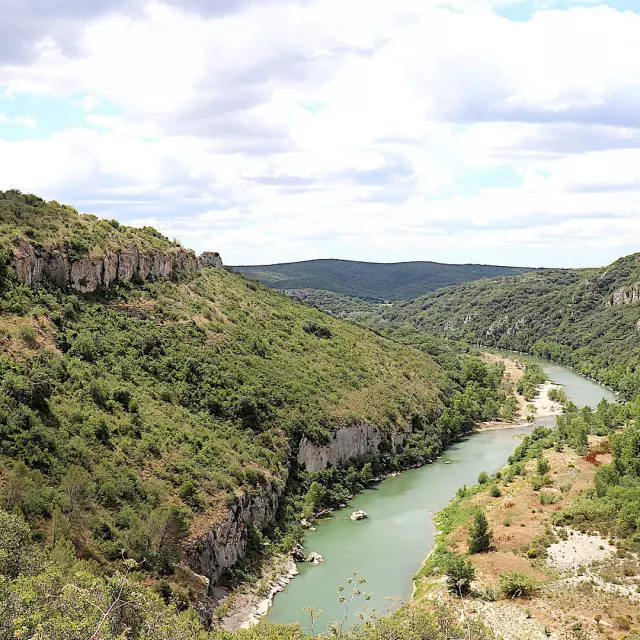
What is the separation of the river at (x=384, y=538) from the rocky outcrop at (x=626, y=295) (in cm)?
11022

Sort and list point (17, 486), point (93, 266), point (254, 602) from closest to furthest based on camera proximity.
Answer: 1. point (17, 486)
2. point (254, 602)
3. point (93, 266)

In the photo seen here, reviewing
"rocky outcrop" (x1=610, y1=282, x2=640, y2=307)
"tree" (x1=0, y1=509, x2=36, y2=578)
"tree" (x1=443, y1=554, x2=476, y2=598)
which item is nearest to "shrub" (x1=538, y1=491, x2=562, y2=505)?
"tree" (x1=443, y1=554, x2=476, y2=598)

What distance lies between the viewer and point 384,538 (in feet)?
192

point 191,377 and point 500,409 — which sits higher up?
point 191,377

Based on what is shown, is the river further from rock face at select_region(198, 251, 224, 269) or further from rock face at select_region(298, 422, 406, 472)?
rock face at select_region(198, 251, 224, 269)

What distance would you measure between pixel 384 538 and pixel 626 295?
153m

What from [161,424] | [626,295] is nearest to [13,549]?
[161,424]

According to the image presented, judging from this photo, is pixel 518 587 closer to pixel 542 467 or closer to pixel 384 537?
pixel 384 537

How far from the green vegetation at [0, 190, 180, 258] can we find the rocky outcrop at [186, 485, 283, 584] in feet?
103

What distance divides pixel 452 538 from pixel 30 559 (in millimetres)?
38586

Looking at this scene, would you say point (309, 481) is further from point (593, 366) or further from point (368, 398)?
point (593, 366)

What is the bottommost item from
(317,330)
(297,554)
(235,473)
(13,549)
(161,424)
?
(297,554)

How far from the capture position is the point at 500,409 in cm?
10875

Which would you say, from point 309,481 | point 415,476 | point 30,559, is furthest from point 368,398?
point 30,559
